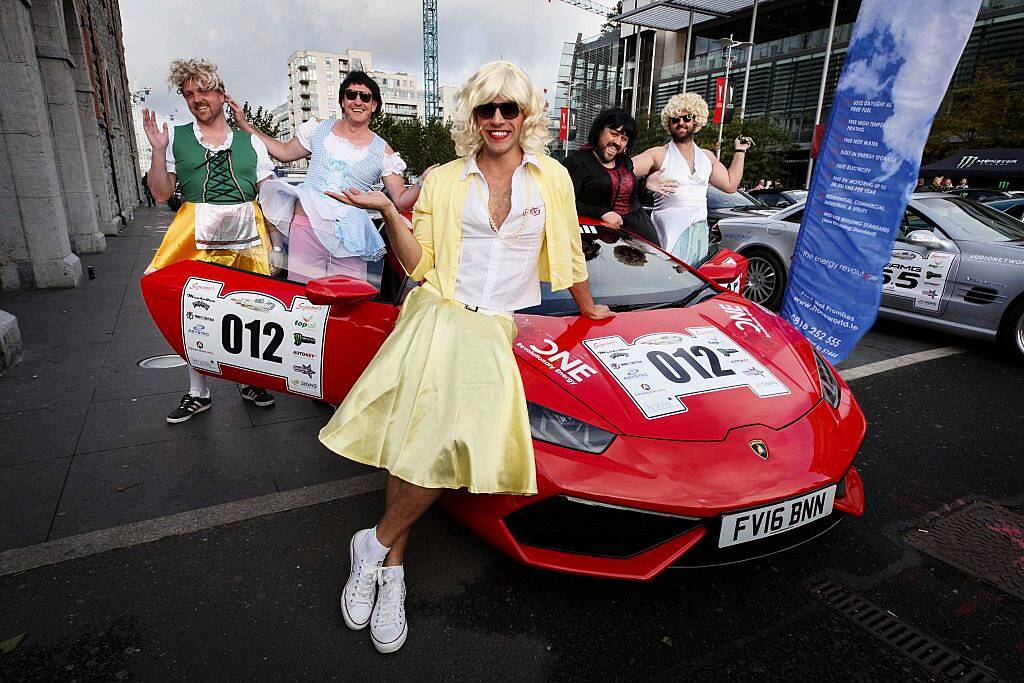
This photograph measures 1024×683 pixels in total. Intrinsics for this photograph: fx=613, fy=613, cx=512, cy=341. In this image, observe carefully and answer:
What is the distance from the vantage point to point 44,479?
289 cm

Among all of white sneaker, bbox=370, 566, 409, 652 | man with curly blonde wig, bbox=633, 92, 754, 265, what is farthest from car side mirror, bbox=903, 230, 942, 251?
white sneaker, bbox=370, 566, 409, 652

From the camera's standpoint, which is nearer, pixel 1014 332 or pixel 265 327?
pixel 265 327

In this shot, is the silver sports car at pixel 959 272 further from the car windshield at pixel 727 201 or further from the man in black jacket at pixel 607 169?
the car windshield at pixel 727 201

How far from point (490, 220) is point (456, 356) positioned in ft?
1.44

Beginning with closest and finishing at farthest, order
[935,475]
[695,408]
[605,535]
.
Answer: [605,535] → [695,408] → [935,475]

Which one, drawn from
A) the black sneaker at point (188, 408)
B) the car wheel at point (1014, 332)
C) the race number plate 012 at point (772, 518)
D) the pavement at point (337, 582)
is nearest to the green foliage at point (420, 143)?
the car wheel at point (1014, 332)

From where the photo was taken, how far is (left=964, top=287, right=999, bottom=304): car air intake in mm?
5090

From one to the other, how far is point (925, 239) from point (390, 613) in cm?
559

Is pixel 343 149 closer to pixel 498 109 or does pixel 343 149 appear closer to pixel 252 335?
pixel 252 335

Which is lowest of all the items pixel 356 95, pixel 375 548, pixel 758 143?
pixel 375 548

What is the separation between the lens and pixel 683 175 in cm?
473

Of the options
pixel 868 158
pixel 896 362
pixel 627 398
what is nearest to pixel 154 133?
pixel 627 398

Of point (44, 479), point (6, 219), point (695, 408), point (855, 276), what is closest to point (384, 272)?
point (695, 408)

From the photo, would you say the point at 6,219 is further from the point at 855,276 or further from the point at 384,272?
the point at 855,276
